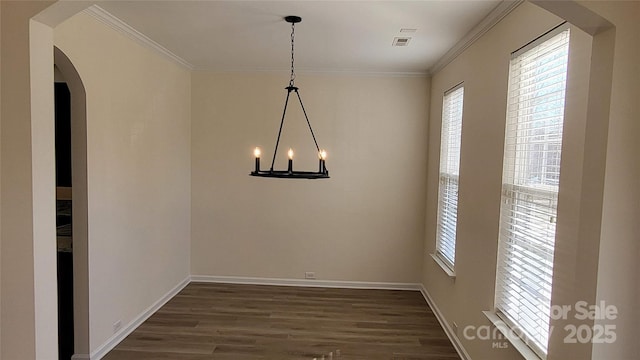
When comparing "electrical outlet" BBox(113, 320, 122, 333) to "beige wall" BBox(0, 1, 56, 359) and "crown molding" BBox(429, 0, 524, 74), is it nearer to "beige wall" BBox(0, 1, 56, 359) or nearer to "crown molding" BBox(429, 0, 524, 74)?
"beige wall" BBox(0, 1, 56, 359)

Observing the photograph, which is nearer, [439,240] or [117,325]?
[117,325]

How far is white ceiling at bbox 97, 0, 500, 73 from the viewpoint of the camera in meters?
2.66

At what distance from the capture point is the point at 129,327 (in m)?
3.48

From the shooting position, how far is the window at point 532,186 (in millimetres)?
1954

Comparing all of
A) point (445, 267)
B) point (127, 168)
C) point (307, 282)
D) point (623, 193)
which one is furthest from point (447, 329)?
point (127, 168)

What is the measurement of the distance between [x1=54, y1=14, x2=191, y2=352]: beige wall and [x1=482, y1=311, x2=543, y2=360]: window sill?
3.13m

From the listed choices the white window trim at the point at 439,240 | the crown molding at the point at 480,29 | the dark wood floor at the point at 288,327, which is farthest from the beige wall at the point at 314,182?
the crown molding at the point at 480,29

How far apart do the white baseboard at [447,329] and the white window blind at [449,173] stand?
1.91 ft

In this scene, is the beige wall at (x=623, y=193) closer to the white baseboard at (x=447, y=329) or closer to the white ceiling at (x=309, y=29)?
the white ceiling at (x=309, y=29)

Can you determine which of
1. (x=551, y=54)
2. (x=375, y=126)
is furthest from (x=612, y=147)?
(x=375, y=126)

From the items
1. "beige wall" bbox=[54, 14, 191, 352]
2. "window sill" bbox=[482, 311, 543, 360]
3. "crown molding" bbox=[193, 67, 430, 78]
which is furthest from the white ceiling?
"window sill" bbox=[482, 311, 543, 360]

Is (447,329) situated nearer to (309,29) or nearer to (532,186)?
(532,186)

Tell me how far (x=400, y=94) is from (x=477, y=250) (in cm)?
246

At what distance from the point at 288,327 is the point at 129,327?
61.2 inches
